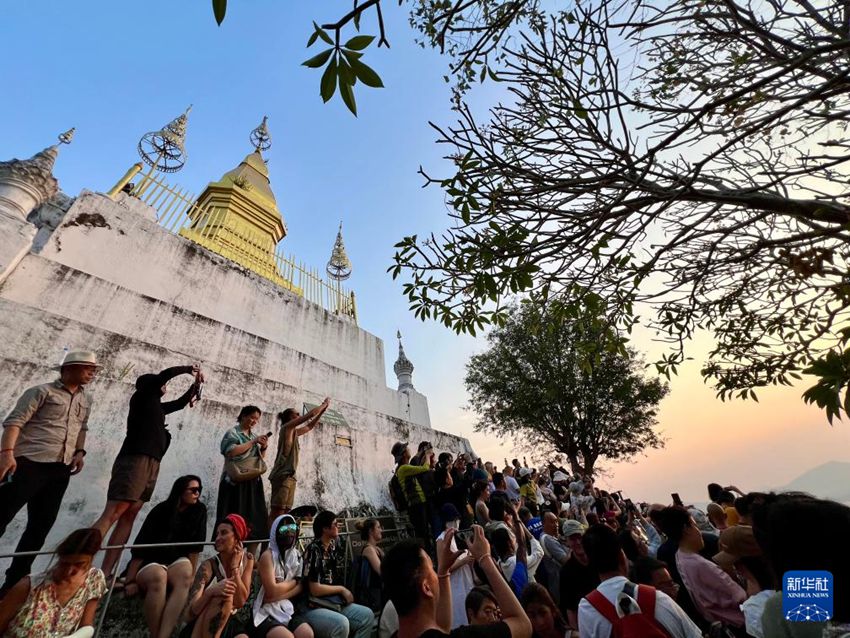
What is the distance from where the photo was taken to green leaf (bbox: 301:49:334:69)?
4.52ft

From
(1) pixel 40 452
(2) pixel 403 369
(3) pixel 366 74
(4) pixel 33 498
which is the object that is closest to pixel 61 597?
(4) pixel 33 498

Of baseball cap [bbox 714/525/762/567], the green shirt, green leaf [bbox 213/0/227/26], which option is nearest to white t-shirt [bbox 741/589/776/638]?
baseball cap [bbox 714/525/762/567]

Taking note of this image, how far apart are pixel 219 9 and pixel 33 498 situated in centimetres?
416

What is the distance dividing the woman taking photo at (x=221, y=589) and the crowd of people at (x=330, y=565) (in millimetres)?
11

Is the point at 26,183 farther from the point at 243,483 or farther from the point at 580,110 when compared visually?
the point at 580,110

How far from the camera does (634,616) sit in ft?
6.39

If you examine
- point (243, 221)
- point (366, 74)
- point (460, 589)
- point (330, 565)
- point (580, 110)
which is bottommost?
point (460, 589)

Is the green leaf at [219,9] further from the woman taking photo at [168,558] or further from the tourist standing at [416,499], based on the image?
the tourist standing at [416,499]

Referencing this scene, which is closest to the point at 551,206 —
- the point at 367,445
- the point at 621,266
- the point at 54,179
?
the point at 621,266

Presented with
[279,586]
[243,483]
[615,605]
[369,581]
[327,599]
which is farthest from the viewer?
[243,483]

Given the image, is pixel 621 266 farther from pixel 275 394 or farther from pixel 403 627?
pixel 275 394

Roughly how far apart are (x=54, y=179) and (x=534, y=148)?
26.5 feet

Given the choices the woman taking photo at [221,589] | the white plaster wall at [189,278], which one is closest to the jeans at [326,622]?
the woman taking photo at [221,589]

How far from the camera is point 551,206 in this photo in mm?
3734
